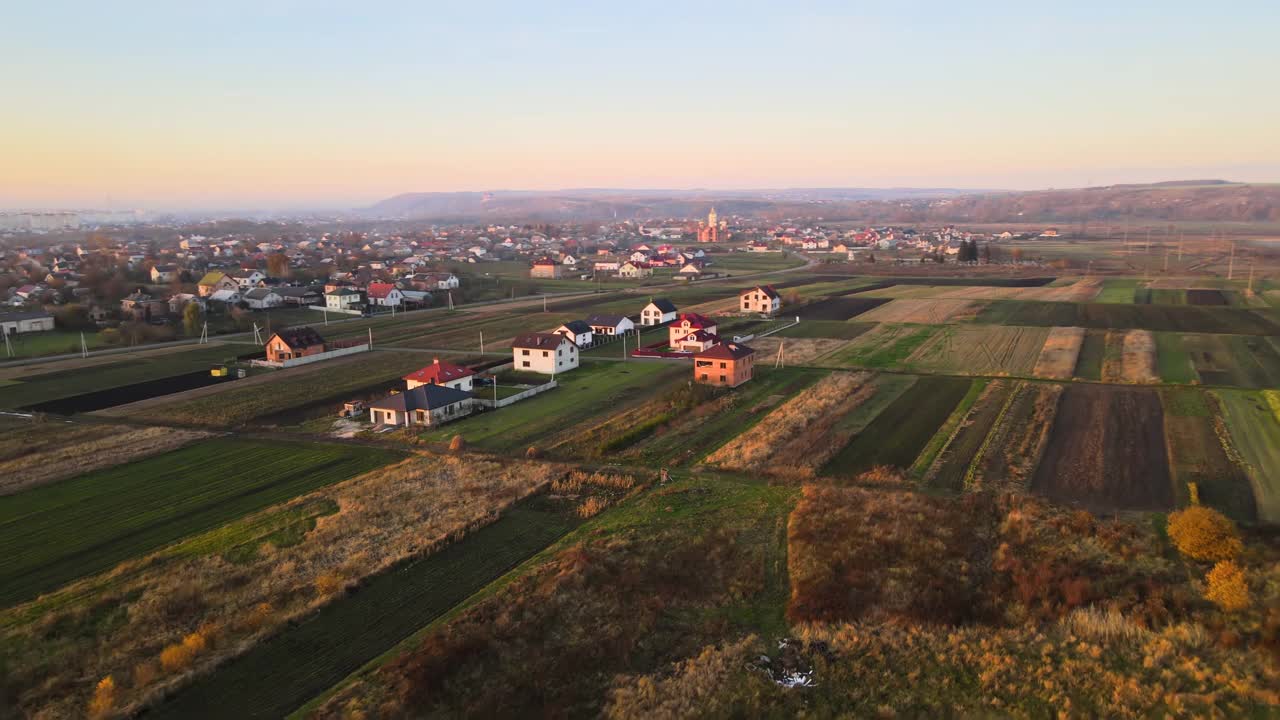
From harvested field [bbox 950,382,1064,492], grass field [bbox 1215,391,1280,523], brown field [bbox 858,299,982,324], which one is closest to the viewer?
grass field [bbox 1215,391,1280,523]

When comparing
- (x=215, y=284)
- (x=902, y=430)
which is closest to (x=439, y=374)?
(x=902, y=430)

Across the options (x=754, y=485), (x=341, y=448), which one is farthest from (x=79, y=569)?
(x=754, y=485)

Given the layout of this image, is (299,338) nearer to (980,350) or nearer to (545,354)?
(545,354)

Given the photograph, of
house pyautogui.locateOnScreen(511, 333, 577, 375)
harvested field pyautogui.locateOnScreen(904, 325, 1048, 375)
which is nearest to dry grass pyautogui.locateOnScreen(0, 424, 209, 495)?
house pyautogui.locateOnScreen(511, 333, 577, 375)

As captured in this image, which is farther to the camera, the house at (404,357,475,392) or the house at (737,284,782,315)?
the house at (737,284,782,315)

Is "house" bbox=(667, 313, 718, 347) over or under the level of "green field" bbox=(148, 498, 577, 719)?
over

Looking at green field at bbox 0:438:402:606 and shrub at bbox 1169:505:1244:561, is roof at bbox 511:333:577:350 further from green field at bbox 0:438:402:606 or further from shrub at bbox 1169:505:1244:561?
shrub at bbox 1169:505:1244:561

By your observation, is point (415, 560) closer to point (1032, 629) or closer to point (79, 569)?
point (79, 569)

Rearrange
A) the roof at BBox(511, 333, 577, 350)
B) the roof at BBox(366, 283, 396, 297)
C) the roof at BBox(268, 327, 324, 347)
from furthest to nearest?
the roof at BBox(366, 283, 396, 297), the roof at BBox(268, 327, 324, 347), the roof at BBox(511, 333, 577, 350)
